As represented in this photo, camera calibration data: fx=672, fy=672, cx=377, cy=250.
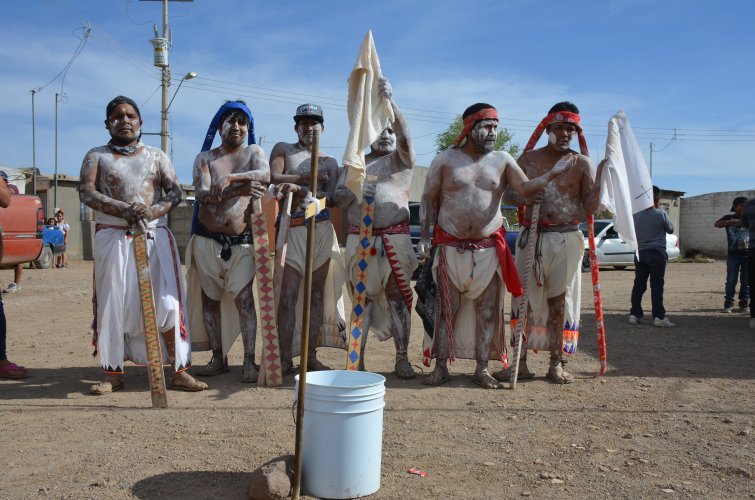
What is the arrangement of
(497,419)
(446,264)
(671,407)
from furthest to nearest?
(446,264) → (671,407) → (497,419)

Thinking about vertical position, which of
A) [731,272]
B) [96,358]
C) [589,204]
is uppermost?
[589,204]

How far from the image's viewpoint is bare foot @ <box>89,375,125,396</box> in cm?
475

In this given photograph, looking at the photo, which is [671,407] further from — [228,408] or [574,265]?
[228,408]

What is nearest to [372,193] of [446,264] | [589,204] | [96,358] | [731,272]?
[446,264]

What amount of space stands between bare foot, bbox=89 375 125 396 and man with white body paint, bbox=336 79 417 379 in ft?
6.10

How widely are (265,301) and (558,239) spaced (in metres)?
2.30

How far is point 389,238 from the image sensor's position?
5.26 m

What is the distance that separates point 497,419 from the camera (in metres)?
4.21

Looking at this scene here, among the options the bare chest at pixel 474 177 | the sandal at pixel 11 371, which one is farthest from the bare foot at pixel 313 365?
the sandal at pixel 11 371

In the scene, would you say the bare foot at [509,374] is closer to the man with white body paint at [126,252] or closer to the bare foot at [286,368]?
the bare foot at [286,368]

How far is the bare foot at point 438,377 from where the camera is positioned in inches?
200

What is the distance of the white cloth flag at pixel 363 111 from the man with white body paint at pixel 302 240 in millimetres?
654

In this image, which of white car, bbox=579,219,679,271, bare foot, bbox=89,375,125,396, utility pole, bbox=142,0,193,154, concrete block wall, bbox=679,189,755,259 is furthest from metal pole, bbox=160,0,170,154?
concrete block wall, bbox=679,189,755,259

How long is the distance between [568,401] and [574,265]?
3.63 feet
